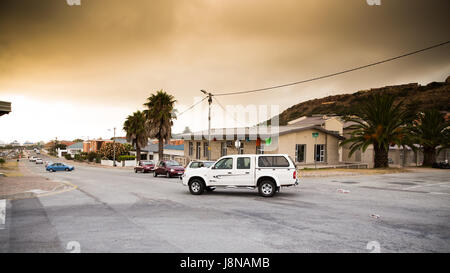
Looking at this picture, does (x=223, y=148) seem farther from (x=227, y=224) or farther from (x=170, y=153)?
(x=227, y=224)

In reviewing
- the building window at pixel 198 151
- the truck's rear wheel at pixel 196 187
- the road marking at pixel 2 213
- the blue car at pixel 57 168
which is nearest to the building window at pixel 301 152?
the building window at pixel 198 151

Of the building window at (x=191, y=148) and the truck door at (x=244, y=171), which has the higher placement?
the building window at (x=191, y=148)

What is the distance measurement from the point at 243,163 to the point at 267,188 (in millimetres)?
1561

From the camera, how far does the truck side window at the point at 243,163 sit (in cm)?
1305

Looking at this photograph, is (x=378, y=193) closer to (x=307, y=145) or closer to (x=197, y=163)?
(x=197, y=163)

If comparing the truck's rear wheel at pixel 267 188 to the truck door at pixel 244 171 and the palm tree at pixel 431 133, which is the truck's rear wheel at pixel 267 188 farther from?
the palm tree at pixel 431 133

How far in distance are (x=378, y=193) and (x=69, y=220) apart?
13.7 meters

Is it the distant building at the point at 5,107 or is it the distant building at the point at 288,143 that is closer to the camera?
the distant building at the point at 5,107

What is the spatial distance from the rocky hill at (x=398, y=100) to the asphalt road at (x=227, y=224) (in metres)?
106

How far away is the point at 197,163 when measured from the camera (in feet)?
62.3

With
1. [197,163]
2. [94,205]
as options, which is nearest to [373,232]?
[94,205]

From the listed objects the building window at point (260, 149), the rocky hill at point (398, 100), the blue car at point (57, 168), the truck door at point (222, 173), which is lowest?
the blue car at point (57, 168)

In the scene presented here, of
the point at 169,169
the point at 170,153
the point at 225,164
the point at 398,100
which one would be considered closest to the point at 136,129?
the point at 170,153

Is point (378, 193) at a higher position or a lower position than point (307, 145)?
lower
